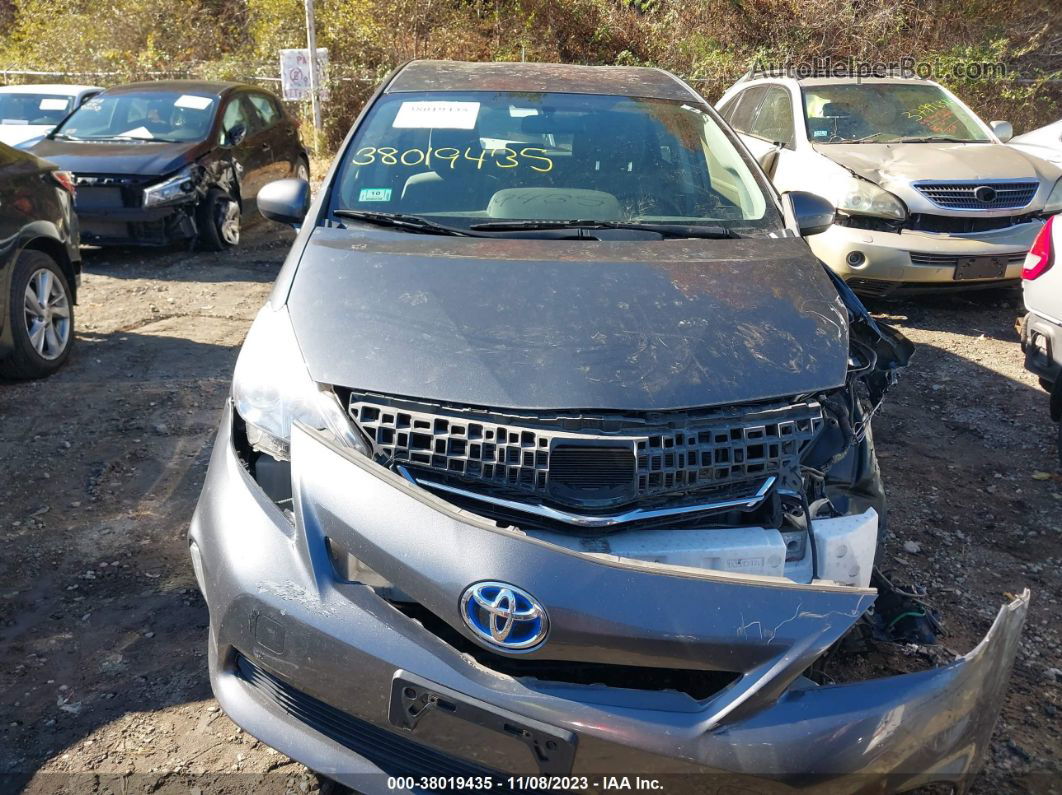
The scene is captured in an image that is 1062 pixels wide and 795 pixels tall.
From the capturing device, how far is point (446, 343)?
2504mm

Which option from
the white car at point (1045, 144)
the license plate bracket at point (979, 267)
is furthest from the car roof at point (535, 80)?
the white car at point (1045, 144)

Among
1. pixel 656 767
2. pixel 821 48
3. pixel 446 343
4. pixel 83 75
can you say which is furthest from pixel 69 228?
pixel 83 75

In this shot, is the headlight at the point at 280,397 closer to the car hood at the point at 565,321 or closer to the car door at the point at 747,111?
the car hood at the point at 565,321

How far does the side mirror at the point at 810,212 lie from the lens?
3.77 metres

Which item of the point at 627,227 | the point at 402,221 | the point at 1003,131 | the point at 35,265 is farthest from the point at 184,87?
the point at 627,227

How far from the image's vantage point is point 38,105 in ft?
38.5

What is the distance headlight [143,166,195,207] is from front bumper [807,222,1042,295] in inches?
223

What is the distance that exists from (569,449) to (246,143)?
28.7 ft

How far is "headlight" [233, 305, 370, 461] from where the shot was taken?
237 cm

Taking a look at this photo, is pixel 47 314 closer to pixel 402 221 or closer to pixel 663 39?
pixel 402 221

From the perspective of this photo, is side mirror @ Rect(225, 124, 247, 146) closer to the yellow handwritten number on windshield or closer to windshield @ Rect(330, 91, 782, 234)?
windshield @ Rect(330, 91, 782, 234)

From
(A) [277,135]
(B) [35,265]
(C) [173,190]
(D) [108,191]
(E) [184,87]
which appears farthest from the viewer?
(A) [277,135]

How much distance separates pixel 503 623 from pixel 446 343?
2.76 ft

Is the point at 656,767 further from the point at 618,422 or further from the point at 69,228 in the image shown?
the point at 69,228
